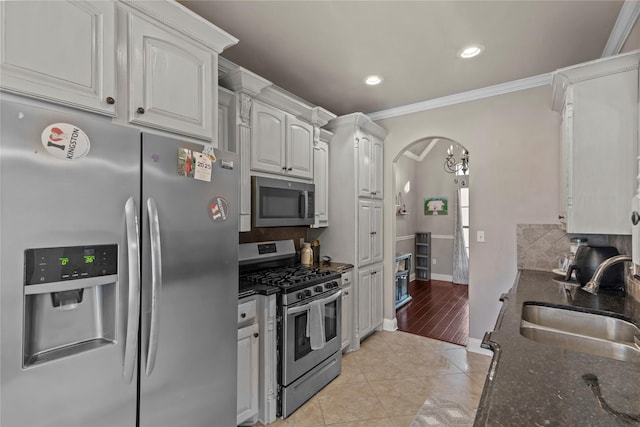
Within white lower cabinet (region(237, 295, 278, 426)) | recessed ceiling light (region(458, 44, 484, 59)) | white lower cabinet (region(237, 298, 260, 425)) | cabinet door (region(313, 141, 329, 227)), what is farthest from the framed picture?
white lower cabinet (region(237, 298, 260, 425))

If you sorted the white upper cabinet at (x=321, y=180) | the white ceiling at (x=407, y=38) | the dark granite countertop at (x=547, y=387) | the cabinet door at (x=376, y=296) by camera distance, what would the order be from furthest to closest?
the cabinet door at (x=376, y=296) → the white upper cabinet at (x=321, y=180) → the white ceiling at (x=407, y=38) → the dark granite countertop at (x=547, y=387)

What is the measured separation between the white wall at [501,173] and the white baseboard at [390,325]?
34.4 inches

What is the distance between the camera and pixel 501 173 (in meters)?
3.15

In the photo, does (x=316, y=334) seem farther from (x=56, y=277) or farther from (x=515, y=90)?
(x=515, y=90)

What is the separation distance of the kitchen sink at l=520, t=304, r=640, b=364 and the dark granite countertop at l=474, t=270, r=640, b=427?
35cm

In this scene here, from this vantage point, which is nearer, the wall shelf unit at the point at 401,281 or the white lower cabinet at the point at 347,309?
the white lower cabinet at the point at 347,309

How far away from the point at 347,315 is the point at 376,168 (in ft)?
5.64

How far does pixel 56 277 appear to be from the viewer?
1.05 meters

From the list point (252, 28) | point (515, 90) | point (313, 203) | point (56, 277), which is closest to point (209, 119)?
point (252, 28)

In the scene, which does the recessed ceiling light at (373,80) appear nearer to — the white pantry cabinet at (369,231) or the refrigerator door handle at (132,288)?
the white pantry cabinet at (369,231)

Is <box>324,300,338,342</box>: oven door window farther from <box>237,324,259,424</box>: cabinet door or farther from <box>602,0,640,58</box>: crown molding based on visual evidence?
<box>602,0,640,58</box>: crown molding

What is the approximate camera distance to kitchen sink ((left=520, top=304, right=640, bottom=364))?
1.37 meters

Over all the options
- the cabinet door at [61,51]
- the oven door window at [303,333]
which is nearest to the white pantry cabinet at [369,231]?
the oven door window at [303,333]

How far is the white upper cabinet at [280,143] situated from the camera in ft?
7.92
